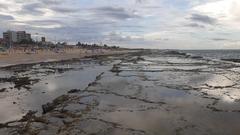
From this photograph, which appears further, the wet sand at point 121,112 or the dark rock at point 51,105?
the dark rock at point 51,105

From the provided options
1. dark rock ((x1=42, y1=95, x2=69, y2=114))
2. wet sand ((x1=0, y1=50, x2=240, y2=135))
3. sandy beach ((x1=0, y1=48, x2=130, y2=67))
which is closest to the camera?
wet sand ((x1=0, y1=50, x2=240, y2=135))

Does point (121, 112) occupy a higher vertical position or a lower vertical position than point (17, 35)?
lower

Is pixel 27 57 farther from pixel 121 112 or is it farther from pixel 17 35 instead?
pixel 17 35

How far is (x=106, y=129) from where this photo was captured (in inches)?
411

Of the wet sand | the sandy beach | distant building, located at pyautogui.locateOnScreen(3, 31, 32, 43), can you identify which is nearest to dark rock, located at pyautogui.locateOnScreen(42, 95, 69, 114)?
the wet sand

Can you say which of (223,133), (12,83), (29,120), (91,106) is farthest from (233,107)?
(12,83)

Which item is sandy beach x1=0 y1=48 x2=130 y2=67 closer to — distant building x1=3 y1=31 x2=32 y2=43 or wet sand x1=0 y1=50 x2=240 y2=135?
wet sand x1=0 y1=50 x2=240 y2=135

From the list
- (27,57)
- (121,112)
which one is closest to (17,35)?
(27,57)

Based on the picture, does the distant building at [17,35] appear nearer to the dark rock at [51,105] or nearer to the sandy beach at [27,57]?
the sandy beach at [27,57]

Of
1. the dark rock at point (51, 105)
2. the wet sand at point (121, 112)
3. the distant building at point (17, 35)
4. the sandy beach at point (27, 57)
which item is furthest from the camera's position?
the distant building at point (17, 35)

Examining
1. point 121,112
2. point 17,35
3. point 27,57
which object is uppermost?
point 17,35

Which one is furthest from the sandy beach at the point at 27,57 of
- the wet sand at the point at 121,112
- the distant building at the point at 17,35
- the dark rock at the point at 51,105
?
the distant building at the point at 17,35

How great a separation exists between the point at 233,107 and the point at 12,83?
48.4ft

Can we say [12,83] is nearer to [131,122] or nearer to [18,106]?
[18,106]
